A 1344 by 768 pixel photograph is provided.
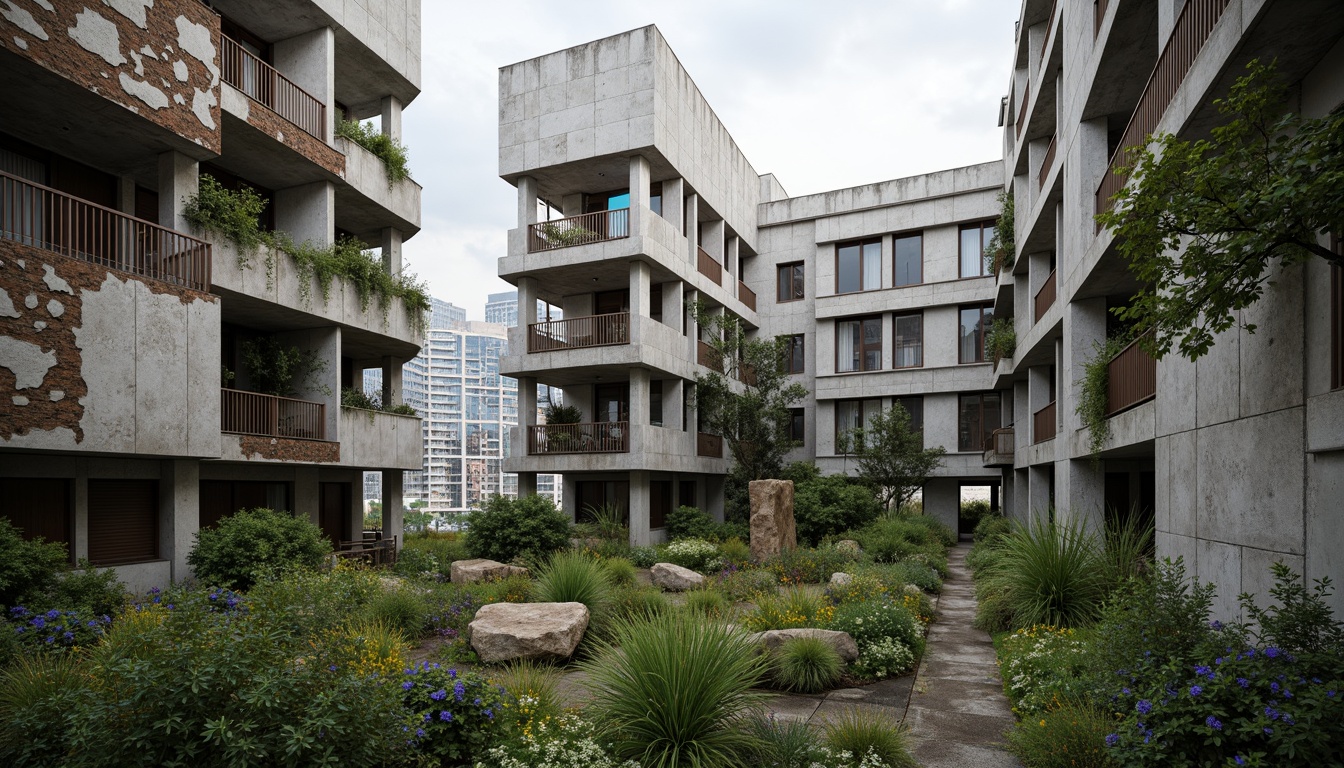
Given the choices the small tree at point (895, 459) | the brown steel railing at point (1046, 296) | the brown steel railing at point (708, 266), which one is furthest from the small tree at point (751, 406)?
the brown steel railing at point (1046, 296)

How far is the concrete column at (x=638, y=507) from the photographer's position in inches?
953

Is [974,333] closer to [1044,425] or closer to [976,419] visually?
[976,419]

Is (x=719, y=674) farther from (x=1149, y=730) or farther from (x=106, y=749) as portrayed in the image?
(x=106, y=749)

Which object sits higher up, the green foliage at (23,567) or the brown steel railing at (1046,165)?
the brown steel railing at (1046,165)

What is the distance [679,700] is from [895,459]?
2320 centimetres

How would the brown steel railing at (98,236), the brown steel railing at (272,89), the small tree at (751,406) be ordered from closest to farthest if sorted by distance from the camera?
the brown steel railing at (98,236), the brown steel railing at (272,89), the small tree at (751,406)

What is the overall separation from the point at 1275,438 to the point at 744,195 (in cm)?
2763

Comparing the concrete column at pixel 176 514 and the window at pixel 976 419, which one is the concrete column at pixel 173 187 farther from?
the window at pixel 976 419

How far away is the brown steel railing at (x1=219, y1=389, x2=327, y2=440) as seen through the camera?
16.2m

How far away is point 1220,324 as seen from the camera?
552cm

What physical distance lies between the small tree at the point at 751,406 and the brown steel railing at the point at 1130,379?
44.2 ft

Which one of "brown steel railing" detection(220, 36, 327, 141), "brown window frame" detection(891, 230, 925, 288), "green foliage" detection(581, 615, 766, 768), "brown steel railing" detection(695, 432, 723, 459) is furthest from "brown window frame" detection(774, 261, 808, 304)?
"green foliage" detection(581, 615, 766, 768)

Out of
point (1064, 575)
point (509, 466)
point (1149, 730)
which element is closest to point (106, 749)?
point (1149, 730)

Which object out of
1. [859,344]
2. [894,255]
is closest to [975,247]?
[894,255]
